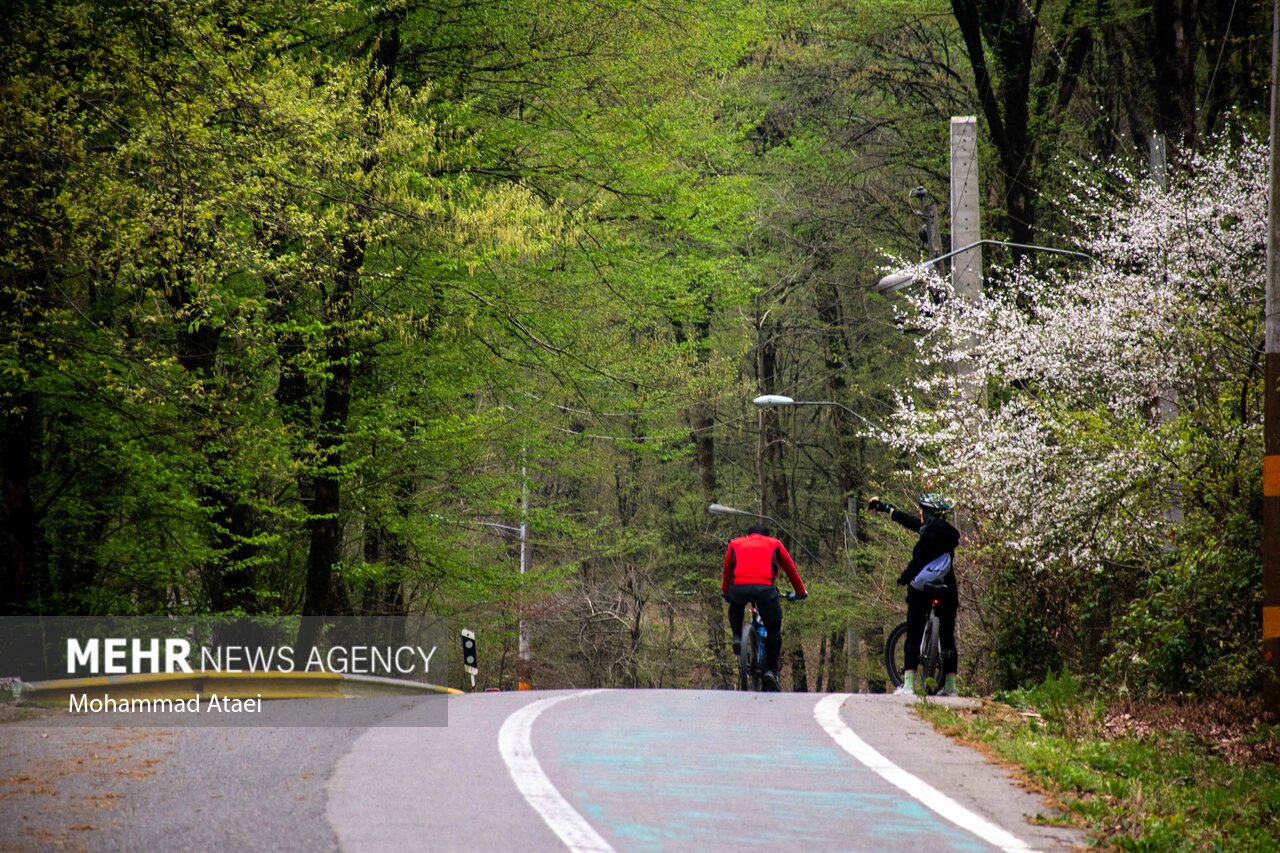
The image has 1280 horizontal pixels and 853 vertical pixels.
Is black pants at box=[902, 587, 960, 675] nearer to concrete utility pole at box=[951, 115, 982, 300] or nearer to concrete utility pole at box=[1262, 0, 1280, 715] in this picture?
concrete utility pole at box=[1262, 0, 1280, 715]

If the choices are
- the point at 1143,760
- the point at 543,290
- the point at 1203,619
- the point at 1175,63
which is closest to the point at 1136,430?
the point at 1203,619

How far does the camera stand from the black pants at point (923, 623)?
13836mm

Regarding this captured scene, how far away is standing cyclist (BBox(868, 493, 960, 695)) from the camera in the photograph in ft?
44.9

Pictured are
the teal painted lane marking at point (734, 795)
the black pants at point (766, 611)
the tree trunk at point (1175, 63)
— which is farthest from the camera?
the tree trunk at point (1175, 63)

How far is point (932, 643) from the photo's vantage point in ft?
46.2

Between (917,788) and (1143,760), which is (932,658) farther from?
(917,788)

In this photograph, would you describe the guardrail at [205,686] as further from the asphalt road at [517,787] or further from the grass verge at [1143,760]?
the grass verge at [1143,760]

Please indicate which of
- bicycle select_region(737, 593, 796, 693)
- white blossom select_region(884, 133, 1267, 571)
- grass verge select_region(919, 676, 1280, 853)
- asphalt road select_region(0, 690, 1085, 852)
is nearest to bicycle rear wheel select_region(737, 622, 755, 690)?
bicycle select_region(737, 593, 796, 693)

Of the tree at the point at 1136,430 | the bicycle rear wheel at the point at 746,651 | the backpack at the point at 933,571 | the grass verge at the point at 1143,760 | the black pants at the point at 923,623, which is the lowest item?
the grass verge at the point at 1143,760

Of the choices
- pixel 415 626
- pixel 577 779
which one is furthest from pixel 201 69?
pixel 415 626

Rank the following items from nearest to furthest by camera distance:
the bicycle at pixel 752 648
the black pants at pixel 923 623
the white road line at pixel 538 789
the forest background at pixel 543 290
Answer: the white road line at pixel 538 789, the forest background at pixel 543 290, the black pants at pixel 923 623, the bicycle at pixel 752 648

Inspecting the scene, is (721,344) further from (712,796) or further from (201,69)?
(712,796)

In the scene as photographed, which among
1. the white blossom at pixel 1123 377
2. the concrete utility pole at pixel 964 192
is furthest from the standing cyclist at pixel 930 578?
the concrete utility pole at pixel 964 192

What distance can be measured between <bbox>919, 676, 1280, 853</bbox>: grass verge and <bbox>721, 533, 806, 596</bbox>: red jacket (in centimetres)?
386
